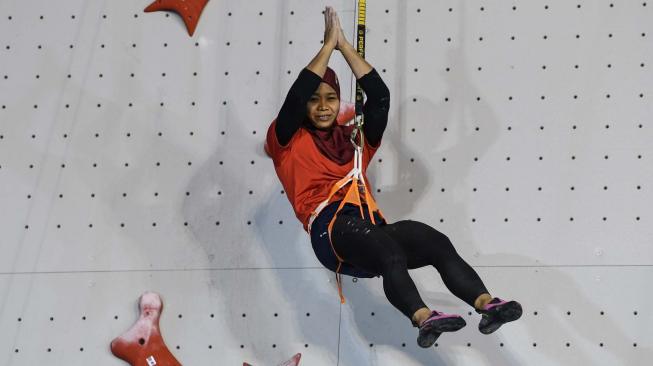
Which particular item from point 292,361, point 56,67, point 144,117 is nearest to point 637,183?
point 292,361

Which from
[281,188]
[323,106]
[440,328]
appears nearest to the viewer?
[440,328]

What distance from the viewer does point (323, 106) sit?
3.16 meters

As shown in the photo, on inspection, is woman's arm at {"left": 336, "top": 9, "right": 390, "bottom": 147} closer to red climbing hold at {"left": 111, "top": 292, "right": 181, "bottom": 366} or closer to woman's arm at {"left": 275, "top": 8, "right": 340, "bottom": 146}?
woman's arm at {"left": 275, "top": 8, "right": 340, "bottom": 146}

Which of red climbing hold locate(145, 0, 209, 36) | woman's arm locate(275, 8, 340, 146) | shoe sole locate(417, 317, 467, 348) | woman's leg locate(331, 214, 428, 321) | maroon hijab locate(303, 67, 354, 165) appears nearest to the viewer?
shoe sole locate(417, 317, 467, 348)

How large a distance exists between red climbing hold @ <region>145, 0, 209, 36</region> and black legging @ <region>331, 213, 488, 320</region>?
128cm

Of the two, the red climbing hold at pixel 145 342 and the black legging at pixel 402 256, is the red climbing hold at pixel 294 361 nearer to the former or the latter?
the red climbing hold at pixel 145 342

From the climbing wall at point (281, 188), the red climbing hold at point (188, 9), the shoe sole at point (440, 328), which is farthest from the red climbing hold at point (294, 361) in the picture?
the red climbing hold at point (188, 9)

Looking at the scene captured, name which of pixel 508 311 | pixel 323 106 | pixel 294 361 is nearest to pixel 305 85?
pixel 323 106

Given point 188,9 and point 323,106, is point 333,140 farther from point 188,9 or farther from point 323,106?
point 188,9

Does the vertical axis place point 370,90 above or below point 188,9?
below

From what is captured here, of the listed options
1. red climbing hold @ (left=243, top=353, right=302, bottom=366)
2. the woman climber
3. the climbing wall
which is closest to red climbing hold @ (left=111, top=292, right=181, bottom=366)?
the climbing wall

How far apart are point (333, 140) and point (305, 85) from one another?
0.80ft

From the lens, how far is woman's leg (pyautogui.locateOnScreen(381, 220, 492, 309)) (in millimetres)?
2770

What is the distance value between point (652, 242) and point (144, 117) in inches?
73.3
